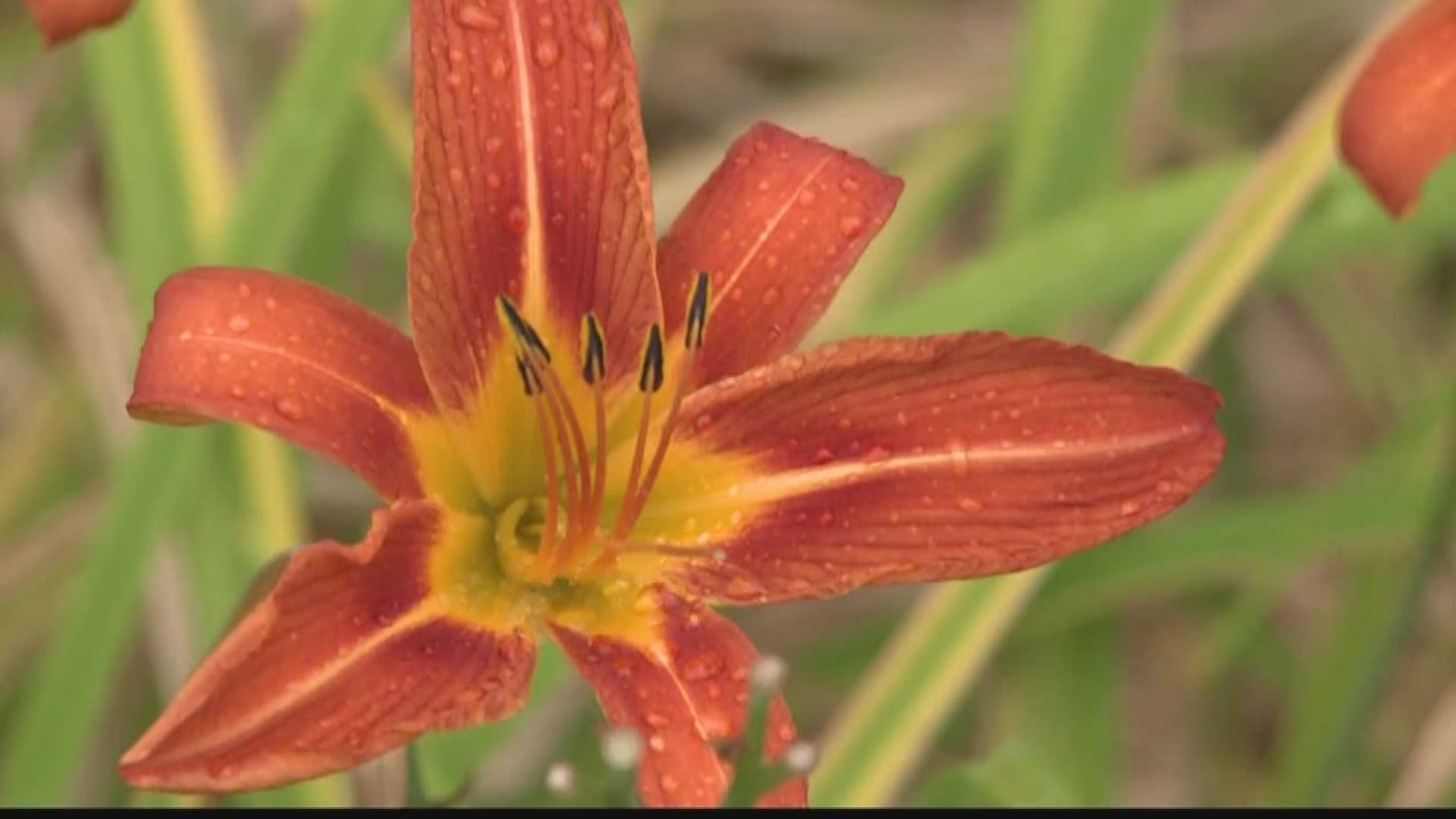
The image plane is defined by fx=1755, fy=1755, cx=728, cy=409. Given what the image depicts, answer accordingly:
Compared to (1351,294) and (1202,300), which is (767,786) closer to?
(1202,300)

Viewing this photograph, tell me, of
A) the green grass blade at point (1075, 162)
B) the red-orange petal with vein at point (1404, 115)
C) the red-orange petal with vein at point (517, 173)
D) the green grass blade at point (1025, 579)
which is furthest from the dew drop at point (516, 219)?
the green grass blade at point (1075, 162)

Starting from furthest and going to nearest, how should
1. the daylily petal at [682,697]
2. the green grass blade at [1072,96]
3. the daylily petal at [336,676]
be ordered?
the green grass blade at [1072,96] < the daylily petal at [682,697] < the daylily petal at [336,676]

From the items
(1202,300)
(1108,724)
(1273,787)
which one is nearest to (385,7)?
(1202,300)

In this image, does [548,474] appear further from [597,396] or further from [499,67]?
[499,67]

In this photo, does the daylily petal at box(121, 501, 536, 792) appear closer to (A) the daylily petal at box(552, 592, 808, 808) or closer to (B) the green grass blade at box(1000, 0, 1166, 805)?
(A) the daylily petal at box(552, 592, 808, 808)

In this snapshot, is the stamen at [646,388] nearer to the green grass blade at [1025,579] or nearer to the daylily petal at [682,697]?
the daylily petal at [682,697]

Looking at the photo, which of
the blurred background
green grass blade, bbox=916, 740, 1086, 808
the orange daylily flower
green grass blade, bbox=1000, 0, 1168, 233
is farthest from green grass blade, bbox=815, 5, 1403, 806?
the orange daylily flower
